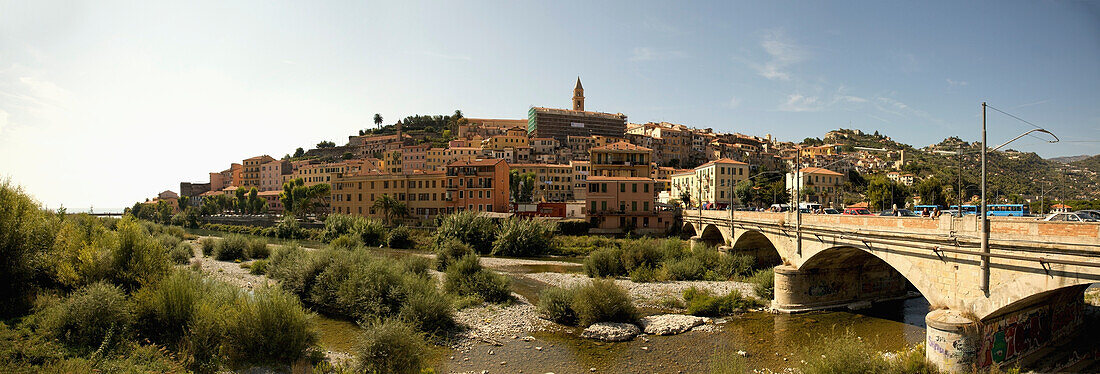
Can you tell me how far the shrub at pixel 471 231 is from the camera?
5088cm

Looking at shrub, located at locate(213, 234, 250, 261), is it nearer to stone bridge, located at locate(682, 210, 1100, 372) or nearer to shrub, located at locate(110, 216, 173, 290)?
shrub, located at locate(110, 216, 173, 290)

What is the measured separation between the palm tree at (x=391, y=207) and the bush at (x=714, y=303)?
1962 inches

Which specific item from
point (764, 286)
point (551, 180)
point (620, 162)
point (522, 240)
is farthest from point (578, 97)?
point (764, 286)

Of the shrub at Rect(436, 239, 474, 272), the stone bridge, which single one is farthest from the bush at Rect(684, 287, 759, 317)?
the shrub at Rect(436, 239, 474, 272)

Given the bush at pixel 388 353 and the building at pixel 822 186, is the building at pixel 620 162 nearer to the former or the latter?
the building at pixel 822 186

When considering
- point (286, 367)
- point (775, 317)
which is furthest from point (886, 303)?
point (286, 367)

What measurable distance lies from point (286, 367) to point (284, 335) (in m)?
0.97

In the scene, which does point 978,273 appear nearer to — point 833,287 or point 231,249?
point 833,287

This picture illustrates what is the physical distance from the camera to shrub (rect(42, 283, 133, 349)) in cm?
1407

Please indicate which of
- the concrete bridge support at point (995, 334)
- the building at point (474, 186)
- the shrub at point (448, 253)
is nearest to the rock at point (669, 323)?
the concrete bridge support at point (995, 334)

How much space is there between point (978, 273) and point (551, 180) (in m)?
80.1

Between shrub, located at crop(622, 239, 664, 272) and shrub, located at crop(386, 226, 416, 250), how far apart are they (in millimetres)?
28861

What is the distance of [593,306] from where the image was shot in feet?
71.3

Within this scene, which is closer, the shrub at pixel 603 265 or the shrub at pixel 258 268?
the shrub at pixel 603 265
